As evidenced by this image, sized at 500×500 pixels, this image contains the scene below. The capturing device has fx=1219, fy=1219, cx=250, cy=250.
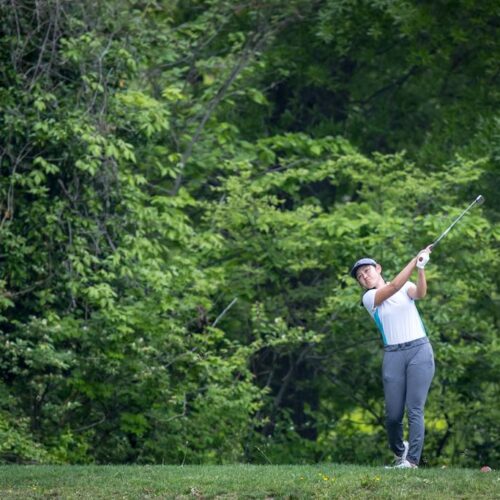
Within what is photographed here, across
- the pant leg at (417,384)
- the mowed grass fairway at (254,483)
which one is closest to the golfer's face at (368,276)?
the pant leg at (417,384)

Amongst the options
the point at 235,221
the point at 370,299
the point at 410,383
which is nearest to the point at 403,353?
the point at 410,383

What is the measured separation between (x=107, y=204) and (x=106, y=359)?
207 centimetres

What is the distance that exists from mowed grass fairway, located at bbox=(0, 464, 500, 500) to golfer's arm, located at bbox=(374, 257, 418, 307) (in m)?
1.46

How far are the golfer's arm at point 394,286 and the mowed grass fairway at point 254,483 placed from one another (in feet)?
4.78

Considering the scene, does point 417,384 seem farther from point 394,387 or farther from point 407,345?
point 407,345

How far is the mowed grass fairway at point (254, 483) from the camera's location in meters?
9.62

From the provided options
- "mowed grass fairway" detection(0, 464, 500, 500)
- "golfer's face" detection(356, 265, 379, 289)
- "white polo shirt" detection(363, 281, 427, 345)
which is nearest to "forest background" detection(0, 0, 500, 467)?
"mowed grass fairway" detection(0, 464, 500, 500)

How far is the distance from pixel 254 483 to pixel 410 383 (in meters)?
1.57

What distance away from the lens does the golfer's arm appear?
9938 mm

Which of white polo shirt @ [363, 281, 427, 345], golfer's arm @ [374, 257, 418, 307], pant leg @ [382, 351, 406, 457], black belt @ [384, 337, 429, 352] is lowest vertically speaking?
pant leg @ [382, 351, 406, 457]

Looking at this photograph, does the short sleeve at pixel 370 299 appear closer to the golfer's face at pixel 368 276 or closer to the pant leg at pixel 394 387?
the golfer's face at pixel 368 276

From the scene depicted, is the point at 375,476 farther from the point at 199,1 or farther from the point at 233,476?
the point at 199,1

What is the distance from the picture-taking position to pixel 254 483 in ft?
33.1

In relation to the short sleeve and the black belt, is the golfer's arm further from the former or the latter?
the black belt
